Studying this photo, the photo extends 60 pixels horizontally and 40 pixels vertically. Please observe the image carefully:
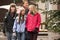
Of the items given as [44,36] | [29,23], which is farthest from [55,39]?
[44,36]

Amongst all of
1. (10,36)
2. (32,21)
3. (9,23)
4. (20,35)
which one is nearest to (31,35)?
(20,35)

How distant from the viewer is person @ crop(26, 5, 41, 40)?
12992 mm

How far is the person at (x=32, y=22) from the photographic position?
12992 mm

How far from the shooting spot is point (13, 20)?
43.5 feet

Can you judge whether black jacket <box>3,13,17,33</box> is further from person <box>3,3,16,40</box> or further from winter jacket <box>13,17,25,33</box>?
winter jacket <box>13,17,25,33</box>

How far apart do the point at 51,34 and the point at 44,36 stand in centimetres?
335

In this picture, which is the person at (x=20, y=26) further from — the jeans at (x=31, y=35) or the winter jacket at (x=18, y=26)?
the jeans at (x=31, y=35)

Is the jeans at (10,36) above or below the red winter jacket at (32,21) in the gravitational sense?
below

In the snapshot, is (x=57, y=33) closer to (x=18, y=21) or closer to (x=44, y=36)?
(x=18, y=21)

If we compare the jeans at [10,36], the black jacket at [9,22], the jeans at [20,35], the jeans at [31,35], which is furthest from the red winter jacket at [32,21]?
the jeans at [10,36]

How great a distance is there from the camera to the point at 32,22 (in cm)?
1305

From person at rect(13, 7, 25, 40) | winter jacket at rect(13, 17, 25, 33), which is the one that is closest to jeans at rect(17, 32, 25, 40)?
person at rect(13, 7, 25, 40)

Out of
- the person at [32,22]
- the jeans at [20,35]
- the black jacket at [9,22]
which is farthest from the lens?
the black jacket at [9,22]

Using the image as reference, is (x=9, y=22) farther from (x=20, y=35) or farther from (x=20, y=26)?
(x=20, y=35)
